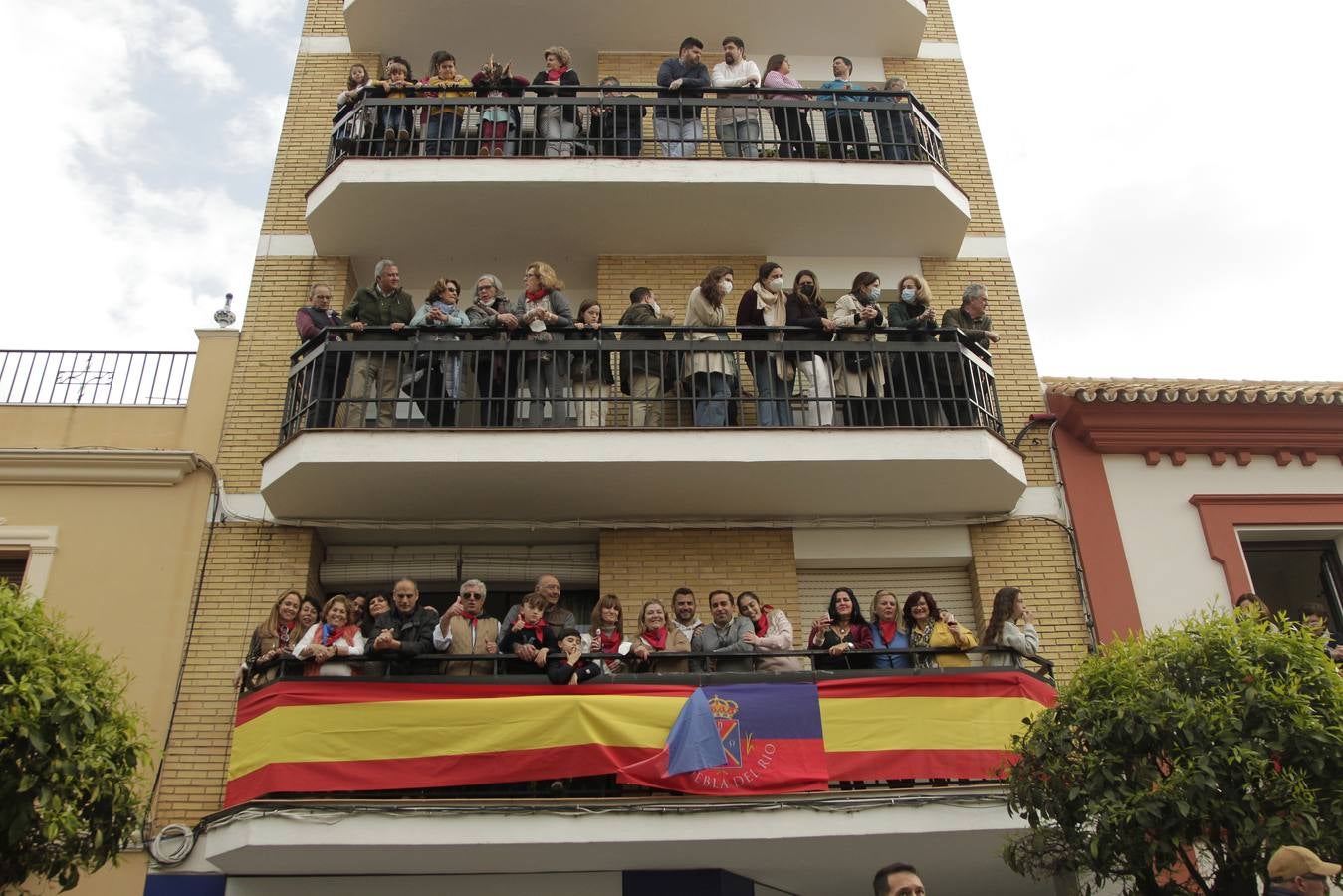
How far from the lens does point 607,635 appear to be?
8.94m

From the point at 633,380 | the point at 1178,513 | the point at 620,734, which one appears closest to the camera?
the point at 620,734

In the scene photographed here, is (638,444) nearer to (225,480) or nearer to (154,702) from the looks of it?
(225,480)

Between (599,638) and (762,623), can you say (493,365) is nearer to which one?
(599,638)

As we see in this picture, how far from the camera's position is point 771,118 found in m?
12.4

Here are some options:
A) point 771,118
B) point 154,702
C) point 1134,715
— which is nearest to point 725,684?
point 1134,715

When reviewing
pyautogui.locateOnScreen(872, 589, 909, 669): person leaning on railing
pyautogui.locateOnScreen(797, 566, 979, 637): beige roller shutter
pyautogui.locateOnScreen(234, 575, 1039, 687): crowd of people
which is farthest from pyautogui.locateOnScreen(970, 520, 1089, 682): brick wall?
pyautogui.locateOnScreen(872, 589, 909, 669): person leaning on railing

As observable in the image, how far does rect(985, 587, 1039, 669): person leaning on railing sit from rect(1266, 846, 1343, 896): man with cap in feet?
12.2

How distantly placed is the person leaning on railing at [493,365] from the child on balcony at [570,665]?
7.60ft

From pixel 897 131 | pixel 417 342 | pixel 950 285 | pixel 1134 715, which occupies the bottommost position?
pixel 1134 715

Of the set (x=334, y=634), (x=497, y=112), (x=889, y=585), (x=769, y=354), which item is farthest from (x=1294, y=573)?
(x=497, y=112)

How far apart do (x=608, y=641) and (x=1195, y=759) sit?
426 cm

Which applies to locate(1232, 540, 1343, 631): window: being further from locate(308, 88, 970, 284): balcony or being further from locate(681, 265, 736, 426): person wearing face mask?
locate(681, 265, 736, 426): person wearing face mask

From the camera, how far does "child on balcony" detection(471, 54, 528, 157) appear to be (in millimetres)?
11930

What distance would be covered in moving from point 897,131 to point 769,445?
4426mm
